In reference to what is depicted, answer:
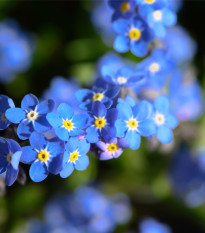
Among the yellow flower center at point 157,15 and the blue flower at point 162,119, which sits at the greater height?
the yellow flower center at point 157,15

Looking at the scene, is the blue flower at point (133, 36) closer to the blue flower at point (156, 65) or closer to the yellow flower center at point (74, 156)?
the blue flower at point (156, 65)

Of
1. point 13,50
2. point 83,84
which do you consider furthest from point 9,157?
point 13,50

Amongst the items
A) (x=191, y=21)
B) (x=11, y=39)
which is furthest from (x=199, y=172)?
(x=11, y=39)

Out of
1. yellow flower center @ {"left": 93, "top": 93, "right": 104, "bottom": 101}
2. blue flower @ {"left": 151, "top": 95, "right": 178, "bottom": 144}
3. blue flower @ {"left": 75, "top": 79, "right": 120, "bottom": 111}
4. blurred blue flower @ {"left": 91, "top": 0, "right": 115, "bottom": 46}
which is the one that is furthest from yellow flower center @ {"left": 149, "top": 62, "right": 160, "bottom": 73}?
blurred blue flower @ {"left": 91, "top": 0, "right": 115, "bottom": 46}

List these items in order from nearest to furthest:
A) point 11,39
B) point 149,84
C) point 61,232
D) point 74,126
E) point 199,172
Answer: point 74,126 < point 149,84 < point 61,232 < point 199,172 < point 11,39

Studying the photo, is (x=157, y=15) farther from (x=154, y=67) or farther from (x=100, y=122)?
(x=100, y=122)

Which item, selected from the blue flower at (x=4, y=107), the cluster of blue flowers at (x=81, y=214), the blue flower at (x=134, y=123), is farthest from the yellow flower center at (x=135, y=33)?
the cluster of blue flowers at (x=81, y=214)

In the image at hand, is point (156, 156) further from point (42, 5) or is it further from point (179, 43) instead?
point (42, 5)
